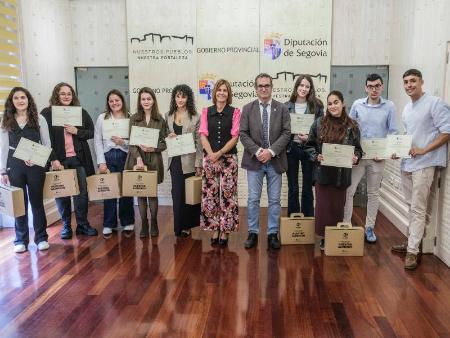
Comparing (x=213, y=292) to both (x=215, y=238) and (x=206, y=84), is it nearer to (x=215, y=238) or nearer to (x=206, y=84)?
(x=215, y=238)

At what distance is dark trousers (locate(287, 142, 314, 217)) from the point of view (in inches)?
174

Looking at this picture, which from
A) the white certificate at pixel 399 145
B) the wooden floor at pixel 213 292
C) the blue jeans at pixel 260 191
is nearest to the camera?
the wooden floor at pixel 213 292

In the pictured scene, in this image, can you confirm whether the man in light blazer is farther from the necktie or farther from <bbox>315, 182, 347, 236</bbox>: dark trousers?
<bbox>315, 182, 347, 236</bbox>: dark trousers

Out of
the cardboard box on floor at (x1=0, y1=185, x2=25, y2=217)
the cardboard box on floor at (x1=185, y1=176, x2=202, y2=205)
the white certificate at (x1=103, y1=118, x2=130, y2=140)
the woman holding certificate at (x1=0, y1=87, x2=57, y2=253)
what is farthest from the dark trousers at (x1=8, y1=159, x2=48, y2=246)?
the cardboard box on floor at (x1=185, y1=176, x2=202, y2=205)

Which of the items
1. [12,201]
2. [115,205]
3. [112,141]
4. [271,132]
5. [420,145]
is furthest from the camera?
[115,205]

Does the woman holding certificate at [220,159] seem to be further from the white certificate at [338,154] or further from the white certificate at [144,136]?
the white certificate at [338,154]

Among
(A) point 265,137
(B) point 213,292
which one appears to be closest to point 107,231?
(B) point 213,292

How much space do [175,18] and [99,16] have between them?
3.32 feet

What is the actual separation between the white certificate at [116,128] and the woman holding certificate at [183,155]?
1.38 ft

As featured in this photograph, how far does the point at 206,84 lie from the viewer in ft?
18.5

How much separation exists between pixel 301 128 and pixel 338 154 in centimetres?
63

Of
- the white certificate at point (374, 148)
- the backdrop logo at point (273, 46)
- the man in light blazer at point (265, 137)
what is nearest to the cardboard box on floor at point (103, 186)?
the man in light blazer at point (265, 137)

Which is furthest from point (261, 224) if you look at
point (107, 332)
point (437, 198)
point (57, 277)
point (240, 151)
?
point (107, 332)

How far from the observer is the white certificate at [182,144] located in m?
4.18
